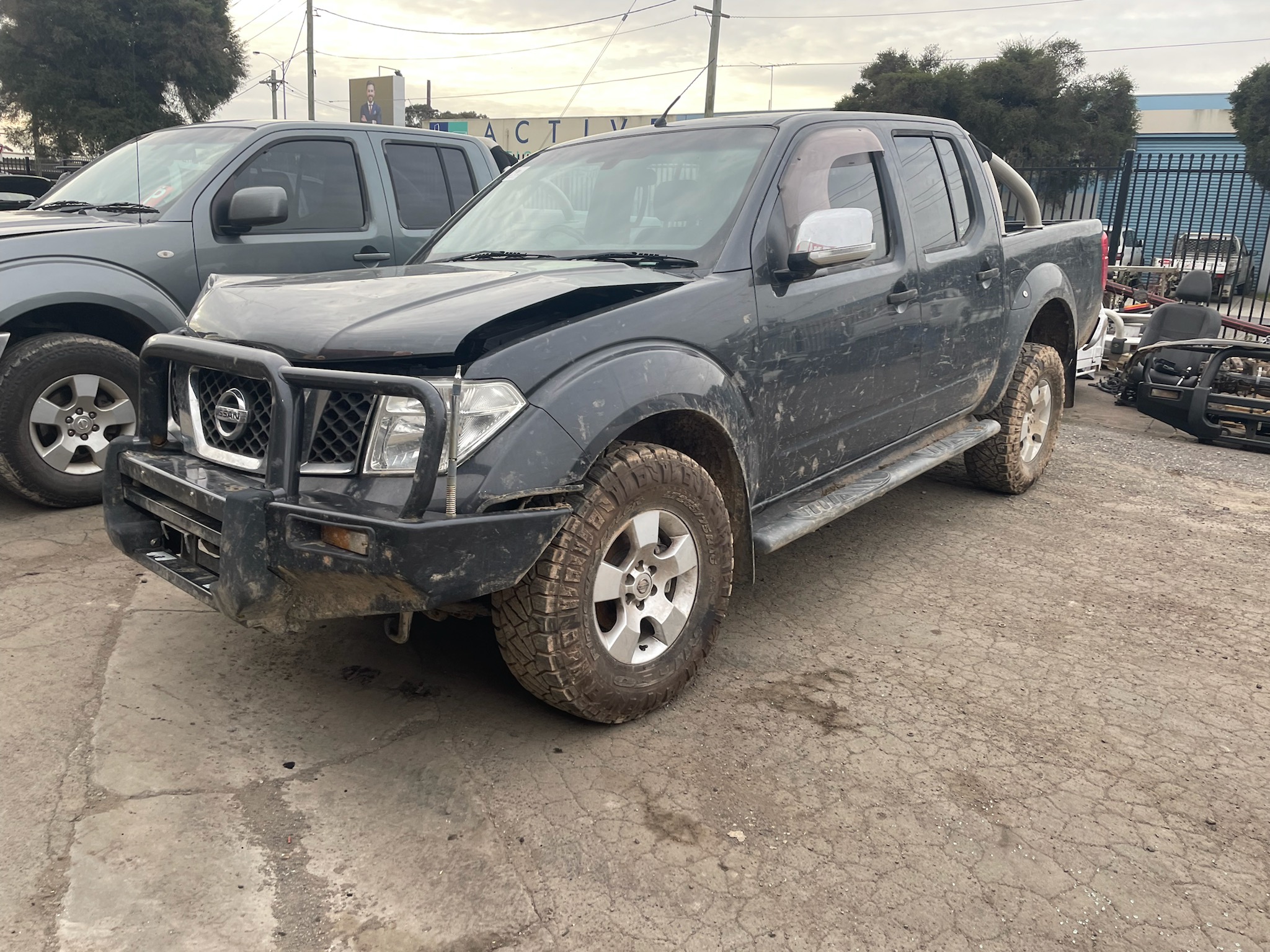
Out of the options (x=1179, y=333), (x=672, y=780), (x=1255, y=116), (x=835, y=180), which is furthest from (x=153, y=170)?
(x=1255, y=116)

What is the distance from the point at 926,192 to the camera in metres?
4.43

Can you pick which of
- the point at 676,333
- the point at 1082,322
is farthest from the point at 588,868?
the point at 1082,322

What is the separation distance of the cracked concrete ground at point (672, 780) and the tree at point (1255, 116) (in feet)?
94.5

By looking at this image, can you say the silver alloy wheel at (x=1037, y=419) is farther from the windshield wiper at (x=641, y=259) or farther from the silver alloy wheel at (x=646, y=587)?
the silver alloy wheel at (x=646, y=587)

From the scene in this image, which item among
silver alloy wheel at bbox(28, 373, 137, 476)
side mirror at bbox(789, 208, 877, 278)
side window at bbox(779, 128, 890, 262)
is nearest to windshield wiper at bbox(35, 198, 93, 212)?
silver alloy wheel at bbox(28, 373, 137, 476)

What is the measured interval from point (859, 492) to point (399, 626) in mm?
2089

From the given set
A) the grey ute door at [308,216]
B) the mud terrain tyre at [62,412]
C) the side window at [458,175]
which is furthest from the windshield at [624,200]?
the side window at [458,175]

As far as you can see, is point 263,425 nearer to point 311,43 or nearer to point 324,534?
point 324,534

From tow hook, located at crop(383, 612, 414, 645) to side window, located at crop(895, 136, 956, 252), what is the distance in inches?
111

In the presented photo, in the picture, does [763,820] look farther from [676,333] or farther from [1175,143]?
[1175,143]

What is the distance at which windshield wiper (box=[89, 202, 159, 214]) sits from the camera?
16.6 ft

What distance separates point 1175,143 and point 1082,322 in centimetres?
3370

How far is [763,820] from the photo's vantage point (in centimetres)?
255

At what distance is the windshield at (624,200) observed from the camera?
3.45m
